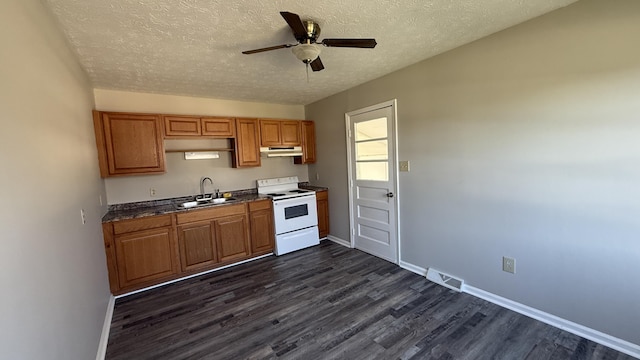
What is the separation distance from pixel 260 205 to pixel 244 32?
243cm

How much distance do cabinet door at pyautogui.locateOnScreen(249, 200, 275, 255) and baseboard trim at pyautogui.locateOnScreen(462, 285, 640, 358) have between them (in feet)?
8.67

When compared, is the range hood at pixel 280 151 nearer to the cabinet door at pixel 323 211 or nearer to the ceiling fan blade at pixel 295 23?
the cabinet door at pixel 323 211

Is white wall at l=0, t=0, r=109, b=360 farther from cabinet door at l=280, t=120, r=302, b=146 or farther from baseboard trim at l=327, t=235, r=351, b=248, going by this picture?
baseboard trim at l=327, t=235, r=351, b=248

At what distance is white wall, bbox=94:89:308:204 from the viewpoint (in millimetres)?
3373

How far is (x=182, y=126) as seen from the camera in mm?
3535

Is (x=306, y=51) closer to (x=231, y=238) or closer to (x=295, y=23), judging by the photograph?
(x=295, y=23)

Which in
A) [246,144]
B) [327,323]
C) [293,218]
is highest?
[246,144]

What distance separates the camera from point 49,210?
132 centimetres

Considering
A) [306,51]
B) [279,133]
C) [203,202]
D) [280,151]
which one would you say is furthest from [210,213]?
[306,51]

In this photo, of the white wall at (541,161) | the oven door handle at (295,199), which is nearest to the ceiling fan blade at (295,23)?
the white wall at (541,161)

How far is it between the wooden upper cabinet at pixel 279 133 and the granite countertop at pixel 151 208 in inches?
36.7

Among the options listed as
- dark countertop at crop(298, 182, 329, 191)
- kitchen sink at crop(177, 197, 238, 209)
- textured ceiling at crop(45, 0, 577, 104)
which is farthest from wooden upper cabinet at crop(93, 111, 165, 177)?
dark countertop at crop(298, 182, 329, 191)

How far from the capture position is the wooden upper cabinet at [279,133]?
4168 mm

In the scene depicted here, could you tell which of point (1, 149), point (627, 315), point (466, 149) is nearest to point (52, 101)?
point (1, 149)
